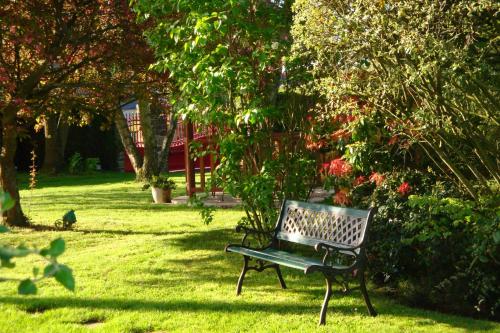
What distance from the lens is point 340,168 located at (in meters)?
7.76

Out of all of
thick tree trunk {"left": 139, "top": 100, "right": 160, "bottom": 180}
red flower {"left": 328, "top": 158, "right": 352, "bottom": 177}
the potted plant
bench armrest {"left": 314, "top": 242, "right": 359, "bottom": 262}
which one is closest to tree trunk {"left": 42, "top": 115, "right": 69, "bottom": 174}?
thick tree trunk {"left": 139, "top": 100, "right": 160, "bottom": 180}

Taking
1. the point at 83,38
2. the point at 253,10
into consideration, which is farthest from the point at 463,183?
the point at 83,38

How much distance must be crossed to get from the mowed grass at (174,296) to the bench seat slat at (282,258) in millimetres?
437

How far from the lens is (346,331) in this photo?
5.34 m

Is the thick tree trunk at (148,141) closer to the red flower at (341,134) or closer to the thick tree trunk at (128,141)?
the thick tree trunk at (128,141)

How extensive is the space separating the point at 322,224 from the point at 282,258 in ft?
1.92

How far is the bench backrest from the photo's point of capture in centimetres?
594

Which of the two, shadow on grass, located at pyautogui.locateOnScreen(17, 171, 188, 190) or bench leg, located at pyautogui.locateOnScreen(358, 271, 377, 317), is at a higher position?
shadow on grass, located at pyautogui.locateOnScreen(17, 171, 188, 190)

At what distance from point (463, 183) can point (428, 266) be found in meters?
0.87

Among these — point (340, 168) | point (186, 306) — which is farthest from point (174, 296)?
point (340, 168)

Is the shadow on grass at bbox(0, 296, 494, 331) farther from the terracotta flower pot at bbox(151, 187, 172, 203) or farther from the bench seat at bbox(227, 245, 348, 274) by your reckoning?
the terracotta flower pot at bbox(151, 187, 172, 203)

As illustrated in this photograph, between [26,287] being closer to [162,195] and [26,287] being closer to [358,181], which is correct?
[358,181]

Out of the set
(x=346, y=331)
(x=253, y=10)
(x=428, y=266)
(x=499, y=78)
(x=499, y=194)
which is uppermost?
(x=253, y=10)

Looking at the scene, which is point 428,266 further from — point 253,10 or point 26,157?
point 26,157
